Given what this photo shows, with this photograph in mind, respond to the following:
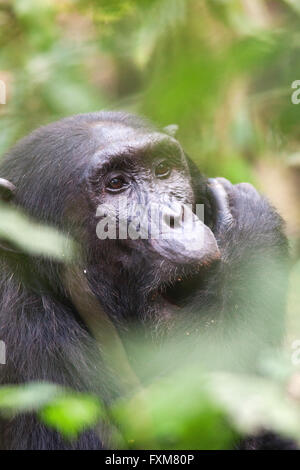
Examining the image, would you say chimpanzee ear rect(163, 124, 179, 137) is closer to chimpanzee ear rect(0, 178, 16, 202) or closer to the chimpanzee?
the chimpanzee

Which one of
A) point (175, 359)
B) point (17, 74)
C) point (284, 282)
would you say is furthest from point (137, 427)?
point (17, 74)

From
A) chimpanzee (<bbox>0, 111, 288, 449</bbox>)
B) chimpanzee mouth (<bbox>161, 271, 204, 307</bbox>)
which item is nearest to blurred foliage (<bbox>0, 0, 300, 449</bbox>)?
chimpanzee (<bbox>0, 111, 288, 449</bbox>)

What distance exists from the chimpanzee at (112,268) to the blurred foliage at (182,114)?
0.53 ft

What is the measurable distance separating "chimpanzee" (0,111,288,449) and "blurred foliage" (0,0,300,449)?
6.4 inches

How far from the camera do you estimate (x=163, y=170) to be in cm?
428

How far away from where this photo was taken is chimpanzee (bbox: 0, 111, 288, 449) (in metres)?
3.74

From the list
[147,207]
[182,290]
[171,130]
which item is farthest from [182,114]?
[171,130]

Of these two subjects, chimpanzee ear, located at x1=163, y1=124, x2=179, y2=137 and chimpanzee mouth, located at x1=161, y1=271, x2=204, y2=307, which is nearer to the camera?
chimpanzee mouth, located at x1=161, y1=271, x2=204, y2=307

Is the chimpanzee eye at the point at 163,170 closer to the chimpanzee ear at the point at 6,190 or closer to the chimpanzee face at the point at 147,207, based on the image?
the chimpanzee face at the point at 147,207

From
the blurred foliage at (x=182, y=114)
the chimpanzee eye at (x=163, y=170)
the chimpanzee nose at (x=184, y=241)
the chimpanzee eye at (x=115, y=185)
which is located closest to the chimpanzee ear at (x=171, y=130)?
the blurred foliage at (x=182, y=114)

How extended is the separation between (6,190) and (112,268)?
32.7 inches

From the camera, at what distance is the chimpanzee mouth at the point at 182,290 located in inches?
154

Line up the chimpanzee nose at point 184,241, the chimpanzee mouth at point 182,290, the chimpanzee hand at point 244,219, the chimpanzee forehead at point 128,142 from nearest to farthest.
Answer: the chimpanzee nose at point 184,241 → the chimpanzee mouth at point 182,290 → the chimpanzee forehead at point 128,142 → the chimpanzee hand at point 244,219

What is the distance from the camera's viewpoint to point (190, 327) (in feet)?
12.6
